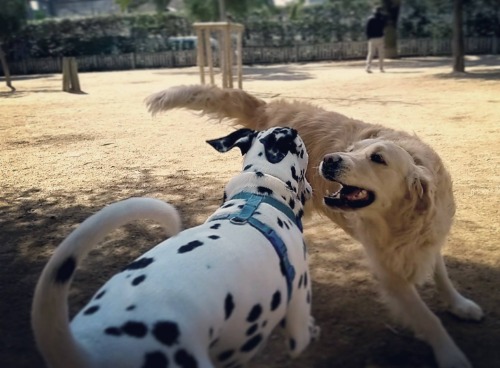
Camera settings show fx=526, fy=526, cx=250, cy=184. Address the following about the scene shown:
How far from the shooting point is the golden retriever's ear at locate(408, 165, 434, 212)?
3232 millimetres

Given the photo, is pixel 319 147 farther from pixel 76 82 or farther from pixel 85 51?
pixel 85 51

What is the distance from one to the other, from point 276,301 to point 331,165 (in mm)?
1159

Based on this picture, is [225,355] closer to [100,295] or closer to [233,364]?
[233,364]

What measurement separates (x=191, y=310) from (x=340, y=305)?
1.97 m

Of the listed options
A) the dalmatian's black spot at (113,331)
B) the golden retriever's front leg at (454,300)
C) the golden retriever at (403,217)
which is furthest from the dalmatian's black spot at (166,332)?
the golden retriever's front leg at (454,300)

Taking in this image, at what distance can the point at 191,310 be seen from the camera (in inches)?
75.0

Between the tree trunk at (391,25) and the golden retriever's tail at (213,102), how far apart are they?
26.9 meters

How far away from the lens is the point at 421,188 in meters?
3.25

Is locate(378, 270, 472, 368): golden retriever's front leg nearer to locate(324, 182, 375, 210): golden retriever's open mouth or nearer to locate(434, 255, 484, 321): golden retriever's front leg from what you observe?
locate(434, 255, 484, 321): golden retriever's front leg

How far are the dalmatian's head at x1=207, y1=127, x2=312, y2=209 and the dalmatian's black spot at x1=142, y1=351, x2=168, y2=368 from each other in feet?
4.60

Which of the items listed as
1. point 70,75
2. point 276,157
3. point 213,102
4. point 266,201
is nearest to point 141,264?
point 266,201

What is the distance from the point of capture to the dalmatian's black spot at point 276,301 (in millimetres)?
2314

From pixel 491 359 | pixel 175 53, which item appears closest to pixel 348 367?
→ pixel 491 359

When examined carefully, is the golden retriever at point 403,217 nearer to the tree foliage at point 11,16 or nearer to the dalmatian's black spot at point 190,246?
the dalmatian's black spot at point 190,246
